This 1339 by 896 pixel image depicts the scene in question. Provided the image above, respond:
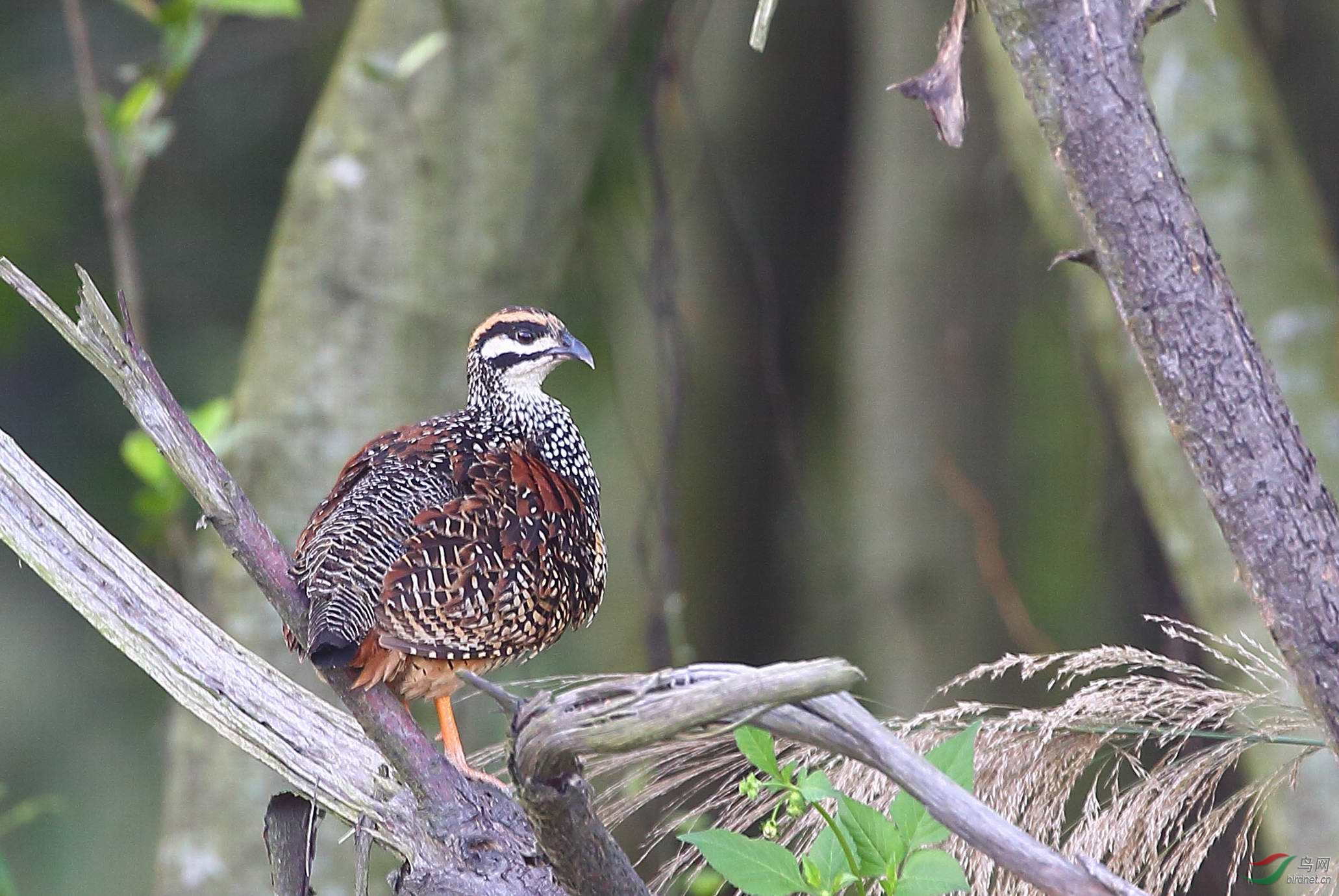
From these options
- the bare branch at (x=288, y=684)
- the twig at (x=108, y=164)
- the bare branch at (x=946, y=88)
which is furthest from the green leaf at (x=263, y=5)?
the bare branch at (x=946, y=88)

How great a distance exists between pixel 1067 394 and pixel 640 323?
69.5 inches

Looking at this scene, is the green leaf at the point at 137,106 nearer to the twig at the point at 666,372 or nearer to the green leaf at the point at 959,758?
the twig at the point at 666,372

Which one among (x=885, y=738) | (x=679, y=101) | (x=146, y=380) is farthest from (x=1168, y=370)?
(x=679, y=101)

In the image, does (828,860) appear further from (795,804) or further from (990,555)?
(990,555)

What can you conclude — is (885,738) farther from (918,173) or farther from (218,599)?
(918,173)

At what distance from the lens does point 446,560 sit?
7.51ft

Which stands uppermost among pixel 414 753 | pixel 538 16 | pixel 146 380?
pixel 538 16

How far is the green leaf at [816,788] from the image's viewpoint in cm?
140

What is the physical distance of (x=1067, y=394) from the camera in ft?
19.7

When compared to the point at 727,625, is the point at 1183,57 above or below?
above

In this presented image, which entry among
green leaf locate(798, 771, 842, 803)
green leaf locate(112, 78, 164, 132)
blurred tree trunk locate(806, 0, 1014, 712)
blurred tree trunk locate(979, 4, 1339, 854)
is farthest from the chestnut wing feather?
blurred tree trunk locate(806, 0, 1014, 712)

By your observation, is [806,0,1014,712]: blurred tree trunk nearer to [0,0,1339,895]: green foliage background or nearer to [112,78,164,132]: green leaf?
[0,0,1339,895]: green foliage background

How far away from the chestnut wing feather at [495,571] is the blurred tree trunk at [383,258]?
1.12m

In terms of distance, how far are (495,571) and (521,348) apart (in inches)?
27.8
